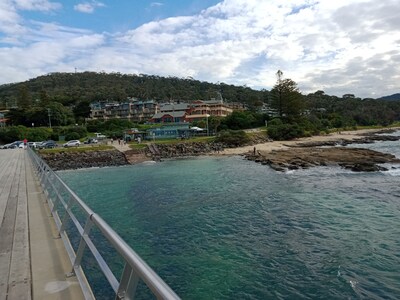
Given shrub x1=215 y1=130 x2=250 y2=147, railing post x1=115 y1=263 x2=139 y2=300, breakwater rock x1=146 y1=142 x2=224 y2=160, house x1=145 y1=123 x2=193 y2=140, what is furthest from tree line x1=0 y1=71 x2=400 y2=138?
railing post x1=115 y1=263 x2=139 y2=300

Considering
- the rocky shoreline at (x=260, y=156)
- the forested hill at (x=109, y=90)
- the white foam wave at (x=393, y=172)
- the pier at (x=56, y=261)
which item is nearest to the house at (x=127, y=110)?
the forested hill at (x=109, y=90)

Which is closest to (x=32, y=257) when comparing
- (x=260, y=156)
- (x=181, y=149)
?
(x=260, y=156)

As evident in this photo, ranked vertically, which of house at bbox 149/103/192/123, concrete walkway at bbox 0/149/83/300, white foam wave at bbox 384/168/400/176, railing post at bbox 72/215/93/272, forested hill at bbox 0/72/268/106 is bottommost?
white foam wave at bbox 384/168/400/176

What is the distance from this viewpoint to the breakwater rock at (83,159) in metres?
47.3

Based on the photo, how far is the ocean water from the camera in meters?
9.21

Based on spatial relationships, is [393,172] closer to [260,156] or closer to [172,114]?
[260,156]

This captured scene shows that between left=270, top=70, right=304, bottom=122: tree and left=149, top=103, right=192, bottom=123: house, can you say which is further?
left=149, top=103, right=192, bottom=123: house

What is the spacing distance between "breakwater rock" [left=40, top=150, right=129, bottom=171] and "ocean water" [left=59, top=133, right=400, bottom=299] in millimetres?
23215

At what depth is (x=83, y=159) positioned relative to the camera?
49.7m

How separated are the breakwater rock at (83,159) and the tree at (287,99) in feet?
Answer: 194

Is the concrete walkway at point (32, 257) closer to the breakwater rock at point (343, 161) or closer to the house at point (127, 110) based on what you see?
the breakwater rock at point (343, 161)

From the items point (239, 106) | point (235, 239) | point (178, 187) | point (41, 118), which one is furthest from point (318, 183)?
point (239, 106)

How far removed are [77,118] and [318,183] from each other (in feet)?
296

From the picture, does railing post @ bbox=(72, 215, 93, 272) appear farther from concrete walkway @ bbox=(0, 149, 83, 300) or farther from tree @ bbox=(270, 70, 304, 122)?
tree @ bbox=(270, 70, 304, 122)
